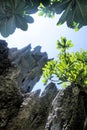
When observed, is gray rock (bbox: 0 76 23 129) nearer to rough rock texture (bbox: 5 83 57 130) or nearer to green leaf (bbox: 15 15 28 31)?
rough rock texture (bbox: 5 83 57 130)

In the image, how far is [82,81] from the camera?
28.5 feet

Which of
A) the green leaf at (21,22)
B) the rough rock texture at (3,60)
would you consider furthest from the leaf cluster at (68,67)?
the green leaf at (21,22)

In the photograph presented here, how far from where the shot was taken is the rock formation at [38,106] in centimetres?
643

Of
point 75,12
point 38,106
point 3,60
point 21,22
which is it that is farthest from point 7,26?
point 3,60

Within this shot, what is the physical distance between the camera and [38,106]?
11.2 meters

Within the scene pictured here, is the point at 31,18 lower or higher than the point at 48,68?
higher

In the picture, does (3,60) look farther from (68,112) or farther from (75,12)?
(75,12)

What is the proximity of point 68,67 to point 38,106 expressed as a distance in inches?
116

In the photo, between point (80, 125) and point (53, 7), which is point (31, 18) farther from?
point (80, 125)

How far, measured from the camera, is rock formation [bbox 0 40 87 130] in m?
6.43

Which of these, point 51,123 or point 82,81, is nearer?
point 51,123

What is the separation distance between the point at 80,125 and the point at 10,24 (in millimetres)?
3901

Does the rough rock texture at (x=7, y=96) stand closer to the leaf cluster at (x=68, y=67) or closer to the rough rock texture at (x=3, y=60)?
the rough rock texture at (x=3, y=60)

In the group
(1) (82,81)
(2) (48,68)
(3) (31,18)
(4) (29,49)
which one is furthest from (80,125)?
(4) (29,49)
